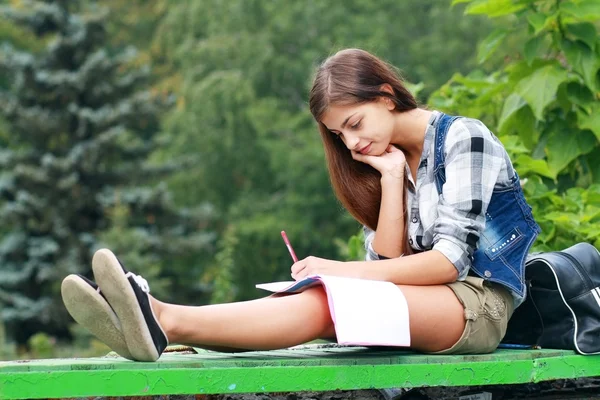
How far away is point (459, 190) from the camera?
124 inches

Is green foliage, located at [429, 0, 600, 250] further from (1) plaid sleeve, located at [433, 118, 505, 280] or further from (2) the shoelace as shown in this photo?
(2) the shoelace

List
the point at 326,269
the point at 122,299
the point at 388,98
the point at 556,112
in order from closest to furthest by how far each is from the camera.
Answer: the point at 122,299 < the point at 326,269 < the point at 388,98 < the point at 556,112

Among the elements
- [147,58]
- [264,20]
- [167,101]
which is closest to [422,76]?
[264,20]

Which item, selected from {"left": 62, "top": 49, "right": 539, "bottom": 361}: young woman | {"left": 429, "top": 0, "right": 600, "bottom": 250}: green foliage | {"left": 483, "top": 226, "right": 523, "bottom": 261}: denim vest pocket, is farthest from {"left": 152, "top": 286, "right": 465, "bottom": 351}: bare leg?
{"left": 429, "top": 0, "right": 600, "bottom": 250}: green foliage

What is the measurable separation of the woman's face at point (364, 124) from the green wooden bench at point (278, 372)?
66cm

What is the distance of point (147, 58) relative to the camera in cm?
2509

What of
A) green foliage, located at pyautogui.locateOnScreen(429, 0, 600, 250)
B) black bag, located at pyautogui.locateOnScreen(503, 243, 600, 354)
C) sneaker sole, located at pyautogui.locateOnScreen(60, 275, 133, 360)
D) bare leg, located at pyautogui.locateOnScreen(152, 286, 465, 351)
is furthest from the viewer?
green foliage, located at pyautogui.locateOnScreen(429, 0, 600, 250)

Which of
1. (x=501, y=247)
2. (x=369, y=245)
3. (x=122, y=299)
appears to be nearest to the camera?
(x=122, y=299)

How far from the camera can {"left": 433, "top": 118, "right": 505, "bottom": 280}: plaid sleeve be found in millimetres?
3111

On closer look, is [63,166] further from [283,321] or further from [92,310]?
[92,310]

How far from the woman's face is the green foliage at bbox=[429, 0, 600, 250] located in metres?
1.09

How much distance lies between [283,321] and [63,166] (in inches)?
609

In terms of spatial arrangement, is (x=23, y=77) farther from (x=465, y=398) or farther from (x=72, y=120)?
(x=465, y=398)

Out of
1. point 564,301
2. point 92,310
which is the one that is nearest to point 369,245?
point 564,301
